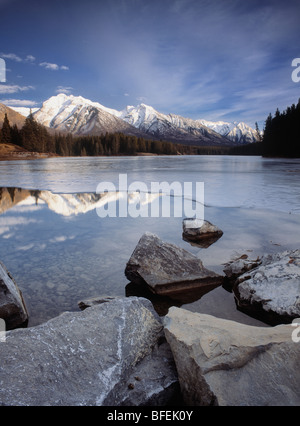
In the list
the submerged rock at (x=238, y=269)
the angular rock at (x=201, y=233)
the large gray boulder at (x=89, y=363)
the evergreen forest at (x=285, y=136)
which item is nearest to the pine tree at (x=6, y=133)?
the evergreen forest at (x=285, y=136)

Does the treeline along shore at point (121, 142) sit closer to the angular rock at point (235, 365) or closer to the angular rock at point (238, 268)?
the angular rock at point (238, 268)

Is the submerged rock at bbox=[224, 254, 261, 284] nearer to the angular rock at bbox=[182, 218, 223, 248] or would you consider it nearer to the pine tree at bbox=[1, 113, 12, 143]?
the angular rock at bbox=[182, 218, 223, 248]

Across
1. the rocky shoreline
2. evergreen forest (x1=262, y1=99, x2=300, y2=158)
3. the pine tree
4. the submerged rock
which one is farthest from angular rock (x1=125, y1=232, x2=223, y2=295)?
the pine tree

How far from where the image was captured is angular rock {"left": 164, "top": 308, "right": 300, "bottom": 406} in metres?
1.58

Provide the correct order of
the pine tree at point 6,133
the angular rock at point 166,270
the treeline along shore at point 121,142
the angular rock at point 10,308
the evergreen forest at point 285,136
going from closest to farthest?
the angular rock at point 10,308
the angular rock at point 166,270
the evergreen forest at point 285,136
the treeline along shore at point 121,142
the pine tree at point 6,133

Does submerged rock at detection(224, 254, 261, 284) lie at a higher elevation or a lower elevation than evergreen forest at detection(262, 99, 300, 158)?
lower

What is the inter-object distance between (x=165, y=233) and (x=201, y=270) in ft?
6.54

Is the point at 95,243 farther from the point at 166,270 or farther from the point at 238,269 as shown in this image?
the point at 238,269

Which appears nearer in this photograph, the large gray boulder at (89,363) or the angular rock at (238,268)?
the large gray boulder at (89,363)

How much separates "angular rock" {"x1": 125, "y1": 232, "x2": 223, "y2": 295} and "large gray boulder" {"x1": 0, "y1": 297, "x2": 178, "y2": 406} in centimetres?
119

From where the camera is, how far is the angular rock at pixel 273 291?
2646 millimetres

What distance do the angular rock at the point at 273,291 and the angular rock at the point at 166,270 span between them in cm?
53
